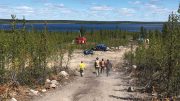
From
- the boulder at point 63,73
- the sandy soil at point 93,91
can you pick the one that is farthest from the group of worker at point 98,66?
the boulder at point 63,73

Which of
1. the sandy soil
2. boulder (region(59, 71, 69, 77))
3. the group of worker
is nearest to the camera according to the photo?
the sandy soil

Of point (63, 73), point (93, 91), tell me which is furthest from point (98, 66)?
point (93, 91)

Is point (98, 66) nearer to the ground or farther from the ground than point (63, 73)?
farther from the ground

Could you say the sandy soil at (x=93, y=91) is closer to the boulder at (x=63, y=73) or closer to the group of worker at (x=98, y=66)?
the boulder at (x=63, y=73)

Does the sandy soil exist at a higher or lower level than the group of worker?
lower

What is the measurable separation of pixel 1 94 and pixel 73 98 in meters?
5.34

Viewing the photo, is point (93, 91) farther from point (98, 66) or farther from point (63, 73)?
point (98, 66)

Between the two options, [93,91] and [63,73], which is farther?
[63,73]

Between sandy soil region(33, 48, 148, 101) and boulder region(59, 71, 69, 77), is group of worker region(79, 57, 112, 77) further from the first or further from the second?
boulder region(59, 71, 69, 77)

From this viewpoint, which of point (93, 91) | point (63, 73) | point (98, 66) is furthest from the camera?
point (98, 66)

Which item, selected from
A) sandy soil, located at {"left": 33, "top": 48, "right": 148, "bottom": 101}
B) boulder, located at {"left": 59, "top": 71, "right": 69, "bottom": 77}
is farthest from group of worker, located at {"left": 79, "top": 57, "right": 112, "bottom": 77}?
boulder, located at {"left": 59, "top": 71, "right": 69, "bottom": 77}

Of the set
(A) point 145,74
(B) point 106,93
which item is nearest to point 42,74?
(B) point 106,93

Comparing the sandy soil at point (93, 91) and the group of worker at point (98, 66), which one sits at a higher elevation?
the group of worker at point (98, 66)

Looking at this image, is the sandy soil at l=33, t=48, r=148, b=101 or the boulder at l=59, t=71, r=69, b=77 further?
the boulder at l=59, t=71, r=69, b=77
